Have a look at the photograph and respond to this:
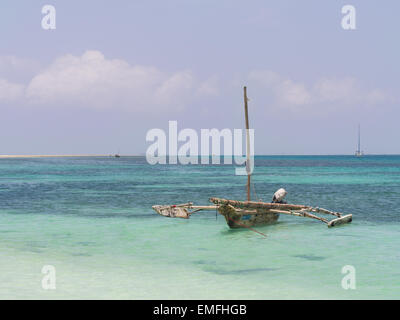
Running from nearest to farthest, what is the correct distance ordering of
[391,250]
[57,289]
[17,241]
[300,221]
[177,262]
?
[57,289] → [177,262] → [391,250] → [17,241] → [300,221]

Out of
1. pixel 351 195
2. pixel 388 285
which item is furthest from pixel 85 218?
pixel 351 195

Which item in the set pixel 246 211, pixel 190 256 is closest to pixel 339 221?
pixel 246 211

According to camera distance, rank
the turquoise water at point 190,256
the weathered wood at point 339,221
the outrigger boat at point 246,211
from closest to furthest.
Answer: the turquoise water at point 190,256
the outrigger boat at point 246,211
the weathered wood at point 339,221

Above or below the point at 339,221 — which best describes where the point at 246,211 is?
above

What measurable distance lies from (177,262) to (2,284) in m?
5.86

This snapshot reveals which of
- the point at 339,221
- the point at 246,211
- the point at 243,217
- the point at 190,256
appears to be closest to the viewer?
the point at 190,256

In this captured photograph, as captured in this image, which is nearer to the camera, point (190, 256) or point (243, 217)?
point (190, 256)

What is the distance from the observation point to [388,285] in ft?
43.9

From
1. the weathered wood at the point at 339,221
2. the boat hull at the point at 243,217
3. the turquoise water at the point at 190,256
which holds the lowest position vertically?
the turquoise water at the point at 190,256

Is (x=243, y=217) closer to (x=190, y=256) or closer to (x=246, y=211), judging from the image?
(x=246, y=211)

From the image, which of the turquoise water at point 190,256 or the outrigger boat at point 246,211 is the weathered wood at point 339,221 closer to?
the outrigger boat at point 246,211

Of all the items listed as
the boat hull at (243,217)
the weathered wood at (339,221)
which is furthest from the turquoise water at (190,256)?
the boat hull at (243,217)

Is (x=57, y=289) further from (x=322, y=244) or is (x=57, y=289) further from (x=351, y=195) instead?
(x=351, y=195)

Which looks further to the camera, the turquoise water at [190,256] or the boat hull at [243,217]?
the boat hull at [243,217]
